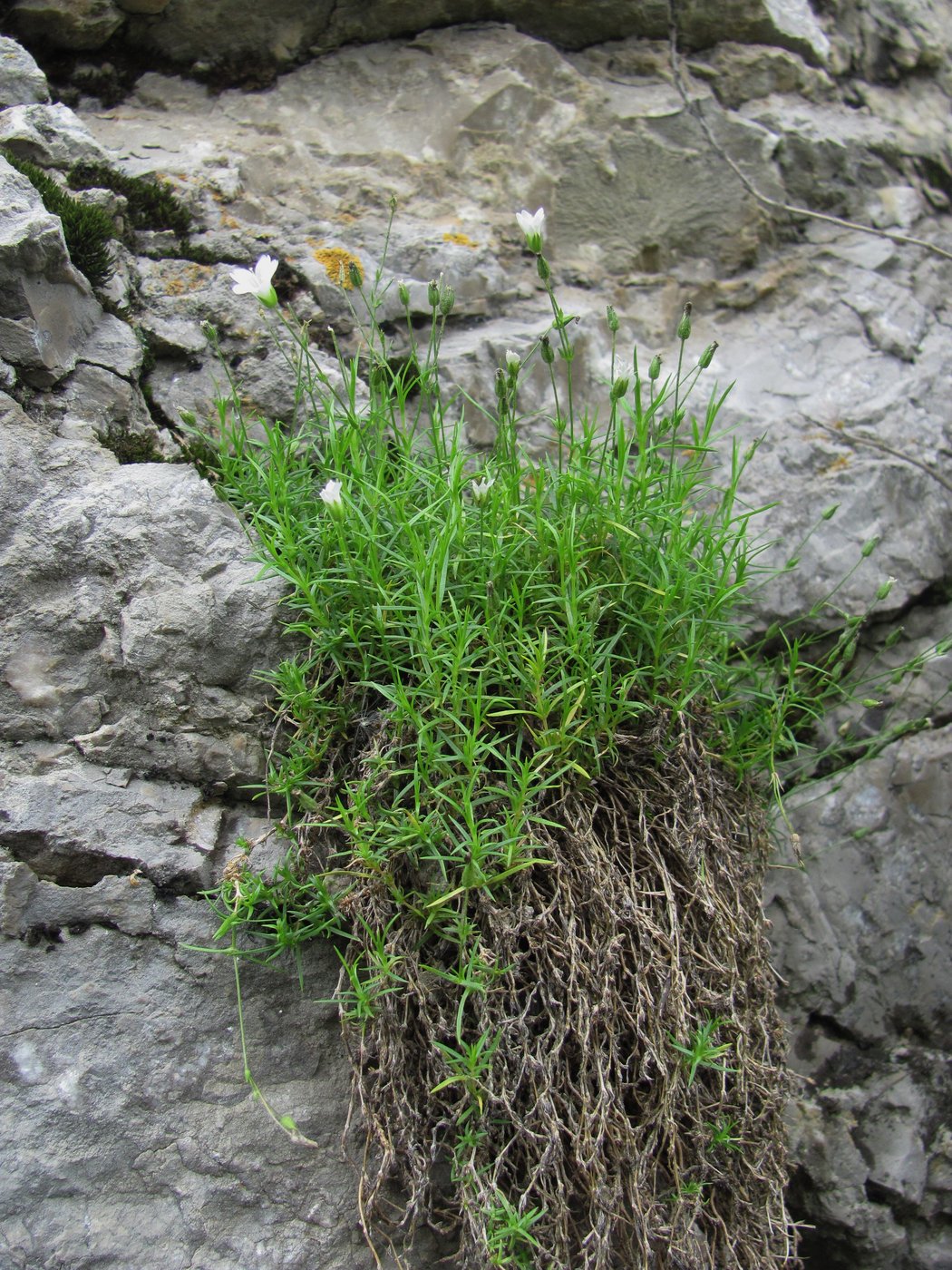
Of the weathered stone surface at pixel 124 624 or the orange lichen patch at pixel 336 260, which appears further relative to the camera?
the orange lichen patch at pixel 336 260

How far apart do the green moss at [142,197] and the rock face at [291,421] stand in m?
0.05

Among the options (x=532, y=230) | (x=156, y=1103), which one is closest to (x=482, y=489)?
(x=532, y=230)

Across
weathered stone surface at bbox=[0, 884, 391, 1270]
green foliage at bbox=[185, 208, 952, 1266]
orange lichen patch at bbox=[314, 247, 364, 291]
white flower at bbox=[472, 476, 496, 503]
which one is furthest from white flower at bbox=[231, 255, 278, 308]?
weathered stone surface at bbox=[0, 884, 391, 1270]

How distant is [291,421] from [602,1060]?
62.0 inches

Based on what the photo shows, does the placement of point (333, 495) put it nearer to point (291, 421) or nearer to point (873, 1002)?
point (291, 421)

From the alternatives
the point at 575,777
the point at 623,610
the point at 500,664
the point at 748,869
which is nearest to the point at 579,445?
the point at 623,610

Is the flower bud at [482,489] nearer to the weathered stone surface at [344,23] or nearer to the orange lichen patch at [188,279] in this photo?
the orange lichen patch at [188,279]

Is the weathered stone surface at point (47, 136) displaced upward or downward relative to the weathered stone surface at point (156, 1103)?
upward

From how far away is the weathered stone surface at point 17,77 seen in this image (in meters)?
2.49

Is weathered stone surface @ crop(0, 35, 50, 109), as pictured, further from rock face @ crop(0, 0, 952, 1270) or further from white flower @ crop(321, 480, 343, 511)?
white flower @ crop(321, 480, 343, 511)

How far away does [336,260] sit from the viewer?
8.77ft

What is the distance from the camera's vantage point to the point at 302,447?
2326 millimetres

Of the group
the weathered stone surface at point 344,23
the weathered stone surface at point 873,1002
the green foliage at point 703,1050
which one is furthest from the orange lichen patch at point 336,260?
the green foliage at point 703,1050

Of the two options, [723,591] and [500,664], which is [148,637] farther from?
[723,591]
